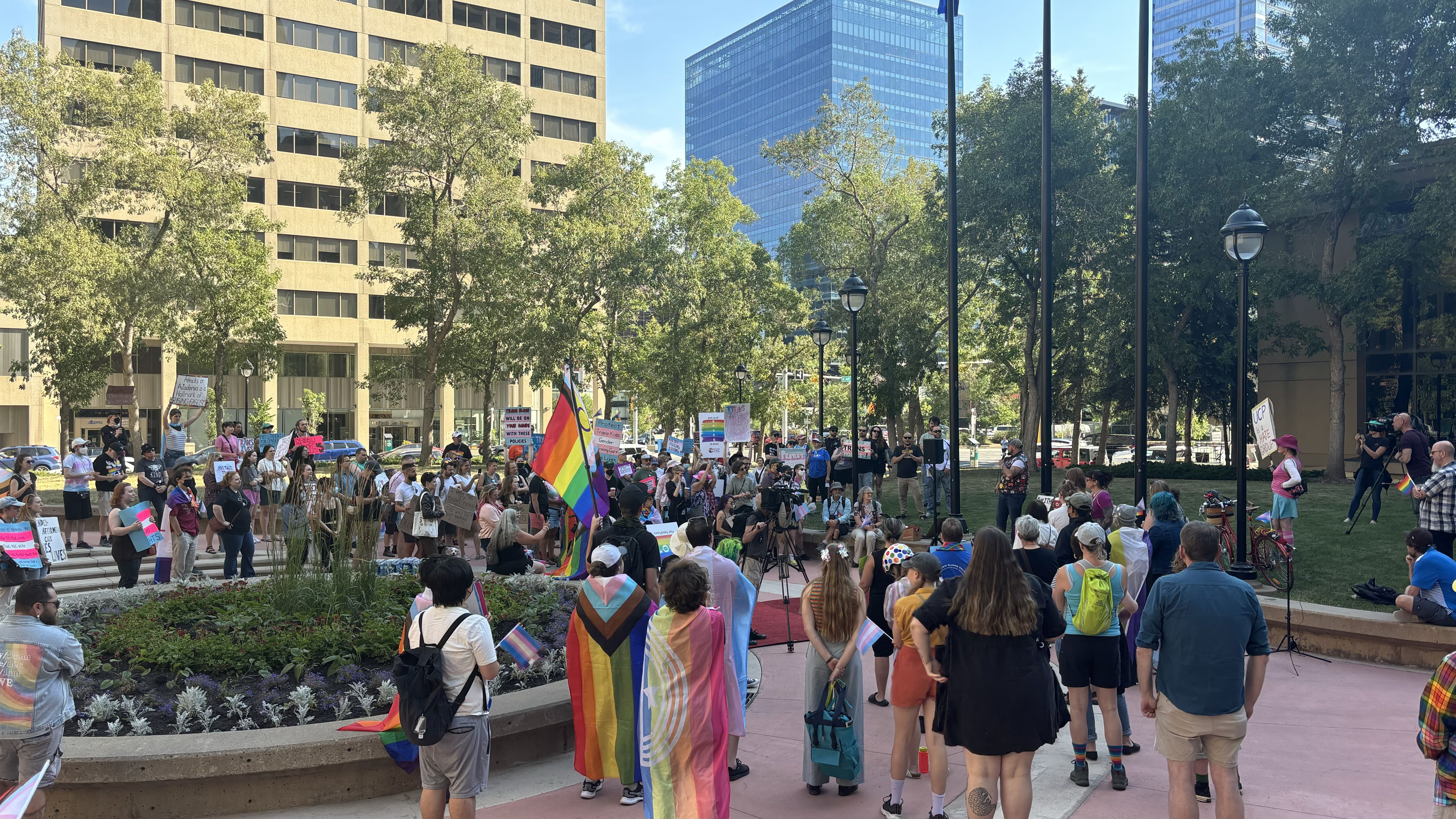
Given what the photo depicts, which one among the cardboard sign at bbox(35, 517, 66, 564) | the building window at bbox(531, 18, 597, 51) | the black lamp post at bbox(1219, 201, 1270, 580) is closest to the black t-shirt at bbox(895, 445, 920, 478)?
the black lamp post at bbox(1219, 201, 1270, 580)

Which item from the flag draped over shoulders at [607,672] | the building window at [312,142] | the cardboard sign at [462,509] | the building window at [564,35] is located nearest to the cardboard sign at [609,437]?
the cardboard sign at [462,509]

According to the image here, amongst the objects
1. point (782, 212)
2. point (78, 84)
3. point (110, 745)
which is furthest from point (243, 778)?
point (782, 212)

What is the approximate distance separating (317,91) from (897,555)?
180 feet

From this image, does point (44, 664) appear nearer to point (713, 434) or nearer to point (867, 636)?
point (867, 636)

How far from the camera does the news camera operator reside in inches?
607

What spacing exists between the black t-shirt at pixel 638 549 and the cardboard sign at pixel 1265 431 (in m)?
7.85

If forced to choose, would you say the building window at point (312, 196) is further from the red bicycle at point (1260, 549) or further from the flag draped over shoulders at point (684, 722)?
the flag draped over shoulders at point (684, 722)

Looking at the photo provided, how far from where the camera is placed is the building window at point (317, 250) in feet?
171

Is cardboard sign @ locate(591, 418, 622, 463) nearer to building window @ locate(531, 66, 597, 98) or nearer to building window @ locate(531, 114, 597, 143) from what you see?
building window @ locate(531, 114, 597, 143)

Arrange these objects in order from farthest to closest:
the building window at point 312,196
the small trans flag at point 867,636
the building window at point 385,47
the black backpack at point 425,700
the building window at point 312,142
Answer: the building window at point 385,47, the building window at point 312,196, the building window at point 312,142, the small trans flag at point 867,636, the black backpack at point 425,700

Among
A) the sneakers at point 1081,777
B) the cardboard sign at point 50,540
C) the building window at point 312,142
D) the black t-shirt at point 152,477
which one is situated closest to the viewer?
the sneakers at point 1081,777

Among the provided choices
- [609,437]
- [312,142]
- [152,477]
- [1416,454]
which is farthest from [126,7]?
[1416,454]

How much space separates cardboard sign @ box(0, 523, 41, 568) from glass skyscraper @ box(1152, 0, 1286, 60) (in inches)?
6936

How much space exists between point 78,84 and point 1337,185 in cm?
3719
